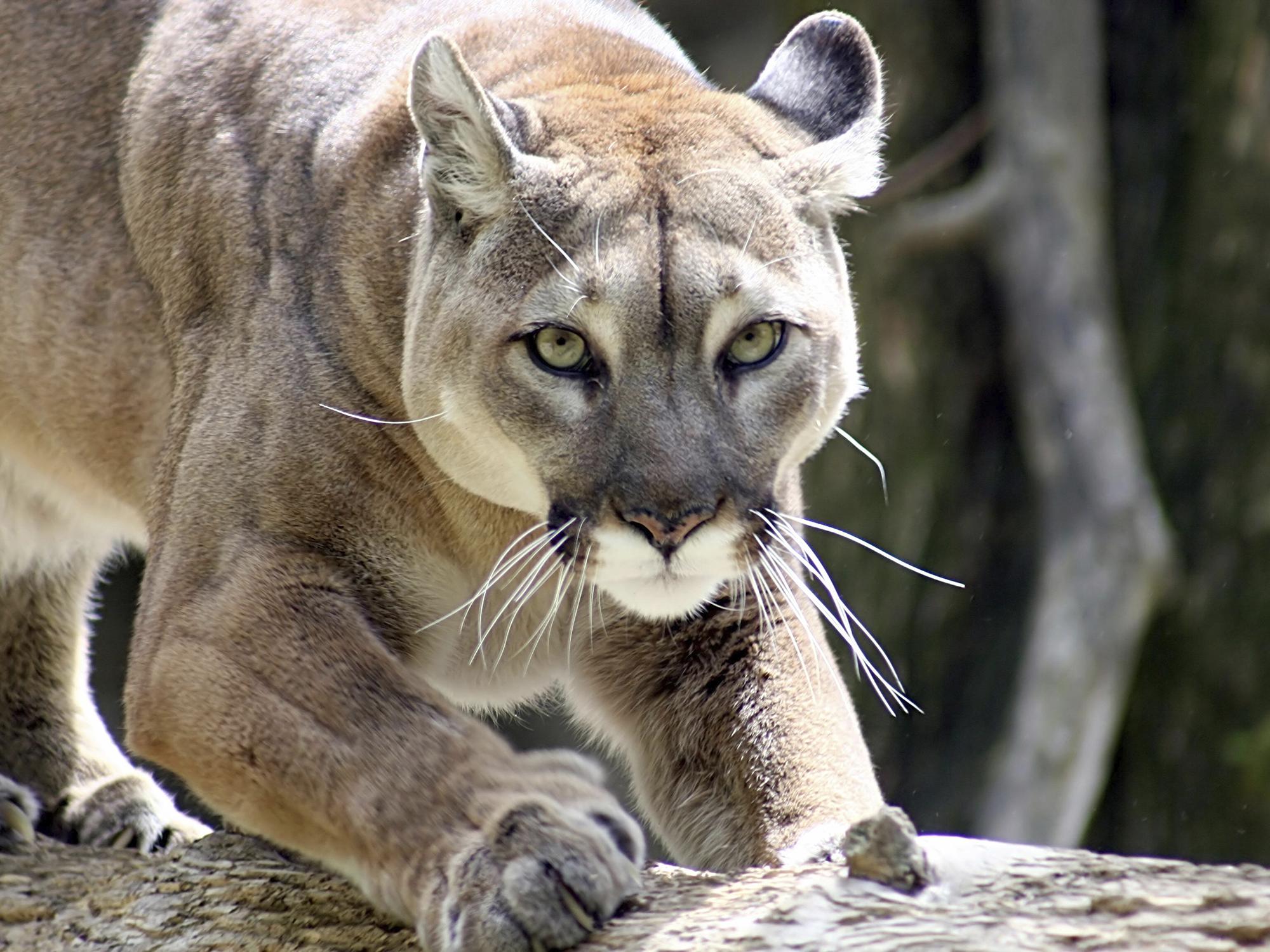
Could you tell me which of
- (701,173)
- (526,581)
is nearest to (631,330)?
(701,173)

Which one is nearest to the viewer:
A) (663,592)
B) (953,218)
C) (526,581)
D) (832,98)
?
(663,592)

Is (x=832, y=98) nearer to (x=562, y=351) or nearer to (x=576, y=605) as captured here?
(x=562, y=351)

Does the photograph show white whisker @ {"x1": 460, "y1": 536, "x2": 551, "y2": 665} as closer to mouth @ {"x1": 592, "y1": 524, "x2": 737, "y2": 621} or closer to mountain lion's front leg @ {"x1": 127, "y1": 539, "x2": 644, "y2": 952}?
mouth @ {"x1": 592, "y1": 524, "x2": 737, "y2": 621}

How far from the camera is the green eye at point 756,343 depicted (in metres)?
3.21

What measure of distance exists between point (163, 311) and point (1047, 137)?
15.9 ft

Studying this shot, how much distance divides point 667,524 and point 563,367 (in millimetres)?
405

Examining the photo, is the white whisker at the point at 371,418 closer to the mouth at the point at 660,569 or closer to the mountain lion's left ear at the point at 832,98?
the mouth at the point at 660,569

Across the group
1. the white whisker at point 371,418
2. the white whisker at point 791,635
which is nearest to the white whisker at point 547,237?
the white whisker at point 371,418

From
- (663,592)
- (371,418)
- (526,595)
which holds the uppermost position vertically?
(371,418)

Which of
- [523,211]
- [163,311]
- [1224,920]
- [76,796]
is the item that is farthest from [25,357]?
[1224,920]

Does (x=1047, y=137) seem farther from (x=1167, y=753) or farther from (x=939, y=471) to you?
(x=1167, y=753)

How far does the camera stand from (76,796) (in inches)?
168

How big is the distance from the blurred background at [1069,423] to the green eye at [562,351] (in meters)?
4.55

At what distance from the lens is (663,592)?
3.19m
